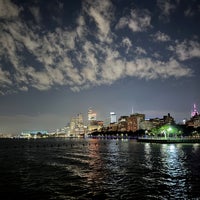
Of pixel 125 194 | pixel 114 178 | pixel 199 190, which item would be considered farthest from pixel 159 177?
pixel 125 194

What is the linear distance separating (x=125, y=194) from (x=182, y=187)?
7.81 m

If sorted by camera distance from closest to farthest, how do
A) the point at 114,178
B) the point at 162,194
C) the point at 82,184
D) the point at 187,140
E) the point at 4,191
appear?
the point at 162,194, the point at 4,191, the point at 82,184, the point at 114,178, the point at 187,140

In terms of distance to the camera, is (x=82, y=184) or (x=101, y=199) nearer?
(x=101, y=199)

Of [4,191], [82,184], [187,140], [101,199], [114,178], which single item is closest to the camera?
[101,199]

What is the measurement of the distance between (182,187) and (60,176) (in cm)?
1786

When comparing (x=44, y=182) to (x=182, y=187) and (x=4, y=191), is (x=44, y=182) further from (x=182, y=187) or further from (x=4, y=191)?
(x=182, y=187)

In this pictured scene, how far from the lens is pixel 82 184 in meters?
34.1

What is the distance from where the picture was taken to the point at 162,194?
28406 millimetres

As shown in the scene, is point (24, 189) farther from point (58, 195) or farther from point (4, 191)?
point (58, 195)

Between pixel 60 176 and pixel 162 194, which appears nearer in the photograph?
pixel 162 194

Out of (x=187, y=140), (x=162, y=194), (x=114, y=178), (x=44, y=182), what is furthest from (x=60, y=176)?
(x=187, y=140)

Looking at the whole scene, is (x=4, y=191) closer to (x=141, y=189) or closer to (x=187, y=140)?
(x=141, y=189)

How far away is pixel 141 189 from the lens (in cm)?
3095

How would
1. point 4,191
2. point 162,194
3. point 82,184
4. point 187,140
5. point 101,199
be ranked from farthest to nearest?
point 187,140 < point 82,184 < point 4,191 < point 162,194 < point 101,199
